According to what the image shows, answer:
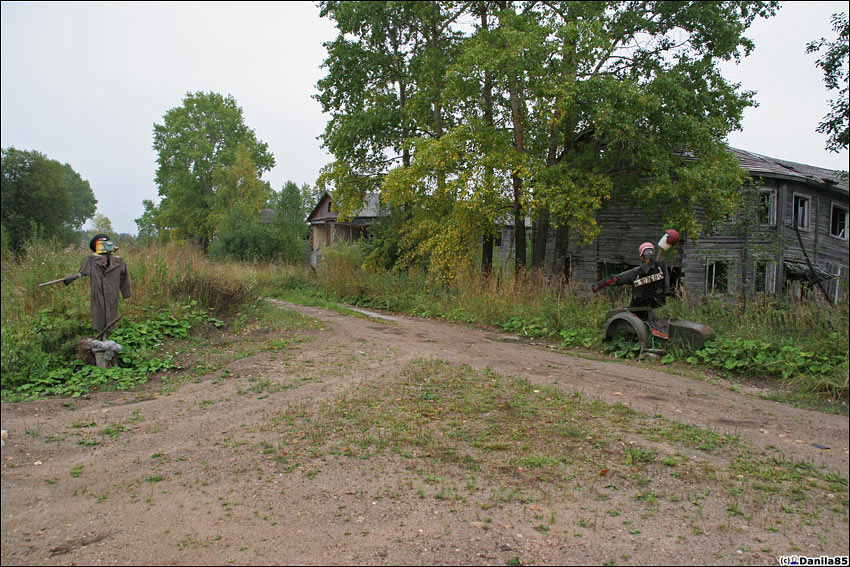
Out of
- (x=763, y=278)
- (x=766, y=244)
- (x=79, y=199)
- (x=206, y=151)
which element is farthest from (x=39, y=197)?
(x=206, y=151)

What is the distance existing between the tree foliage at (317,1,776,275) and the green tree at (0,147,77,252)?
46.5ft

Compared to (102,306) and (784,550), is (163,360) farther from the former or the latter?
(784,550)

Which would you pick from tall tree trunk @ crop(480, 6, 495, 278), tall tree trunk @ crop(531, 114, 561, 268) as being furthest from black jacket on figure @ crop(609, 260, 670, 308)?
tall tree trunk @ crop(531, 114, 561, 268)

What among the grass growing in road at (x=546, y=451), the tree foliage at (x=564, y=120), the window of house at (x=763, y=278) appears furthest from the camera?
the tree foliage at (x=564, y=120)

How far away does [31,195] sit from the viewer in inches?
87.4

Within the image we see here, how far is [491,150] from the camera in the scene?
17062mm

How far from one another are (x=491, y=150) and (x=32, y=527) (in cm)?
1593

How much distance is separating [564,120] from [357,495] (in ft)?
51.5

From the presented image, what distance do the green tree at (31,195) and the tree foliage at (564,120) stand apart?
14176mm

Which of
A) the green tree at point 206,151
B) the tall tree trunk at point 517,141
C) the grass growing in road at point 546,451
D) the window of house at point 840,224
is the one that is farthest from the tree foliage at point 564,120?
the green tree at point 206,151

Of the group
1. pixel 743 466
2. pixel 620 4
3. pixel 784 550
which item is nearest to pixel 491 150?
pixel 620 4

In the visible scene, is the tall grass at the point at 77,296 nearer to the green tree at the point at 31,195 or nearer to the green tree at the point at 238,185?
the green tree at the point at 31,195

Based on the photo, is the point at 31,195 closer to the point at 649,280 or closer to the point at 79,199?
the point at 79,199

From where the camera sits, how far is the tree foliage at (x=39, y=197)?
2.12 metres
